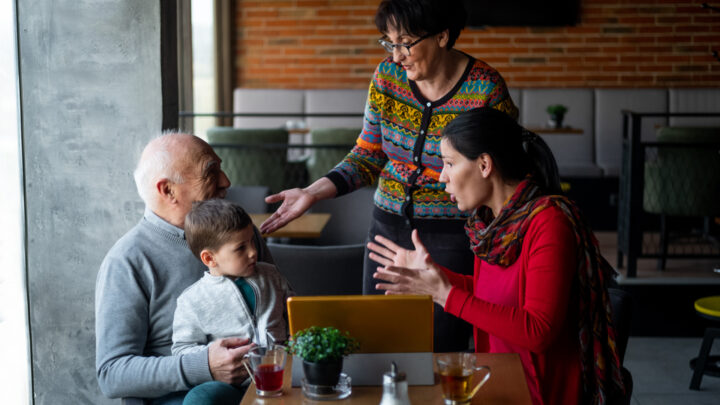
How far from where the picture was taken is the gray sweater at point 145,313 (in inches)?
70.2

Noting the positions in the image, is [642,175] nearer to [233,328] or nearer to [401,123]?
[401,123]

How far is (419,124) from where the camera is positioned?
229 cm

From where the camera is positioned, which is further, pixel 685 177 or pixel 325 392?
pixel 685 177

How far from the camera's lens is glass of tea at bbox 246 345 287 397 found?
4.89 feet

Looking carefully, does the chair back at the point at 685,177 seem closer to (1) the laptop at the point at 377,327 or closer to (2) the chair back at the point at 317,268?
(2) the chair back at the point at 317,268

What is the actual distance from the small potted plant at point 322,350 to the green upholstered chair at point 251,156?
4.14 metres

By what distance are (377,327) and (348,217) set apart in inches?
99.0

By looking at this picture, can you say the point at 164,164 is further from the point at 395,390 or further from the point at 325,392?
the point at 395,390

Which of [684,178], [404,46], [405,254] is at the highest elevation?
[404,46]

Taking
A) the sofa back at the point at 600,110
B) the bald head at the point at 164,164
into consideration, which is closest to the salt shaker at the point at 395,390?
the bald head at the point at 164,164

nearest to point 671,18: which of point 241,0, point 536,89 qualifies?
point 536,89

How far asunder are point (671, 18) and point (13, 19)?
6841 mm

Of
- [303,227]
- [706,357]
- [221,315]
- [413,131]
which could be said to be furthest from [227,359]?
[706,357]

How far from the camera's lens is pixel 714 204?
5.12 meters
